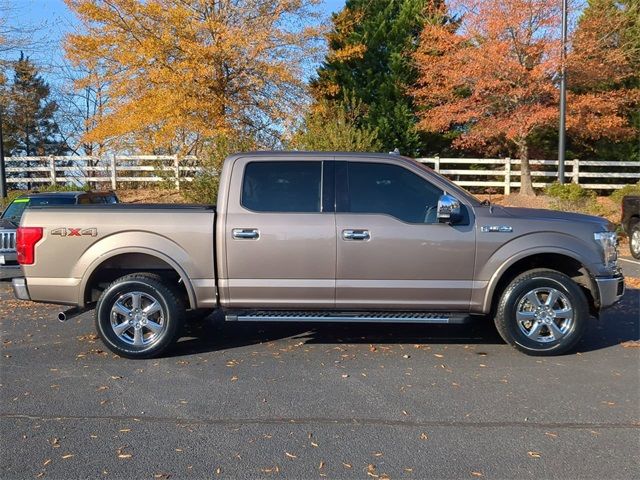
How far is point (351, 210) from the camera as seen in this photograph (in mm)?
5414

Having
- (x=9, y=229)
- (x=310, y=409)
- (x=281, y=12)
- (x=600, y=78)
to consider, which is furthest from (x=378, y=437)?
(x=600, y=78)

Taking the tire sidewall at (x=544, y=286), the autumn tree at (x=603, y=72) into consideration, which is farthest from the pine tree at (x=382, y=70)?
the tire sidewall at (x=544, y=286)

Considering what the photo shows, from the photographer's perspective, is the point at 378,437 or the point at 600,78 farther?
the point at 600,78

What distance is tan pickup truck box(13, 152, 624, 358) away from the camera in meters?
5.32

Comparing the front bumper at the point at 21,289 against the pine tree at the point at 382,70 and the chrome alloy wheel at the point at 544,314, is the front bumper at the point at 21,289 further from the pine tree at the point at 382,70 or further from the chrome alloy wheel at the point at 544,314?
the pine tree at the point at 382,70

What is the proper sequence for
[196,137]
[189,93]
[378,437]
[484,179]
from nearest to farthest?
1. [378,437]
2. [189,93]
3. [196,137]
4. [484,179]

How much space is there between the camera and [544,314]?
5387 mm

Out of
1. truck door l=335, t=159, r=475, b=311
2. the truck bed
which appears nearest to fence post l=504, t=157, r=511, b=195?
truck door l=335, t=159, r=475, b=311

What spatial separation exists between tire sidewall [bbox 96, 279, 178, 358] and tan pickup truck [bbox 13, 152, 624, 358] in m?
0.01

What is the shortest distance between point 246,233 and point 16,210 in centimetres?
763

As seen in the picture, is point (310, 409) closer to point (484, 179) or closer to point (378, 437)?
point (378, 437)

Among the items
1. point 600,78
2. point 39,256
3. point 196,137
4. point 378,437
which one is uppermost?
point 600,78

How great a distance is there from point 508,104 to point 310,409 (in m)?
17.5

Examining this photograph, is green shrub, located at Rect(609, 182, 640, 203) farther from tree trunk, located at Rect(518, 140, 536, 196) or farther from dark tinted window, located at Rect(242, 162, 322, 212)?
dark tinted window, located at Rect(242, 162, 322, 212)
